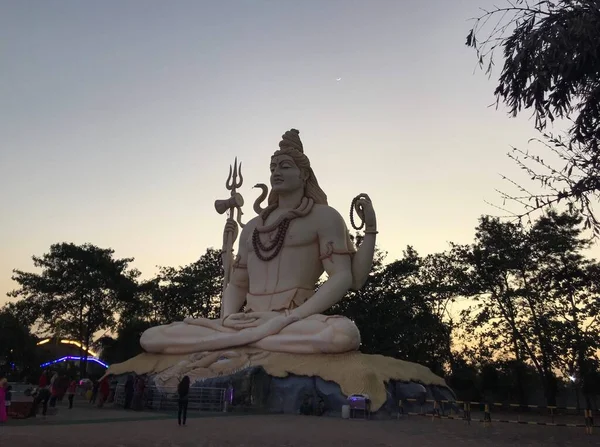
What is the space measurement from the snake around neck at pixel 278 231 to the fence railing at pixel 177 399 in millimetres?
4135

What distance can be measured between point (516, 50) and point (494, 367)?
64.8 ft

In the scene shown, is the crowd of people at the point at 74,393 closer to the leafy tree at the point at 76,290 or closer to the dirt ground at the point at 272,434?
the dirt ground at the point at 272,434

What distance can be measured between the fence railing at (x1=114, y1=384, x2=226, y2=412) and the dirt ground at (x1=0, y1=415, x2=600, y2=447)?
160 cm

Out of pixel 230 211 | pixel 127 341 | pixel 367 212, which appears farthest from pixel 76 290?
pixel 367 212

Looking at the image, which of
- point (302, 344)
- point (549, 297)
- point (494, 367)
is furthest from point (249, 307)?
point (494, 367)

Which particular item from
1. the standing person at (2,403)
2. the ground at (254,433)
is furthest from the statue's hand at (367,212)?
the standing person at (2,403)

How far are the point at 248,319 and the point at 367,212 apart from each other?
156 inches

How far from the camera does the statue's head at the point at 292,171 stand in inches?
607

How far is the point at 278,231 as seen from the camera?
15.0 metres

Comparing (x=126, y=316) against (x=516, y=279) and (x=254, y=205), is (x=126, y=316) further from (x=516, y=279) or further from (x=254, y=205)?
(x=516, y=279)

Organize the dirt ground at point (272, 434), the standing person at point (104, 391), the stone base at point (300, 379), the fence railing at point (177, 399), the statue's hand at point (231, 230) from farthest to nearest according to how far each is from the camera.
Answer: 1. the statue's hand at point (231, 230)
2. the standing person at point (104, 391)
3. the fence railing at point (177, 399)
4. the stone base at point (300, 379)
5. the dirt ground at point (272, 434)

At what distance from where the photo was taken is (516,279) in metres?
21.8

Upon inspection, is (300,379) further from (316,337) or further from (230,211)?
(230,211)

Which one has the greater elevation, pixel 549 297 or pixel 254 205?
pixel 254 205
